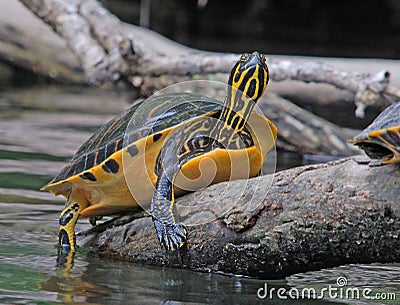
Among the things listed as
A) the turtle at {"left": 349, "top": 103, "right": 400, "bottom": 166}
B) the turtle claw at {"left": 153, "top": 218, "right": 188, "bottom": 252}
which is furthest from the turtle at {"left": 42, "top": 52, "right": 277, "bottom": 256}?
the turtle at {"left": 349, "top": 103, "right": 400, "bottom": 166}

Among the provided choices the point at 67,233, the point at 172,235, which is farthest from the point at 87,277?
the point at 67,233

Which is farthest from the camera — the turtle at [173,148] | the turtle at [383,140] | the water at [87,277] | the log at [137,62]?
the log at [137,62]

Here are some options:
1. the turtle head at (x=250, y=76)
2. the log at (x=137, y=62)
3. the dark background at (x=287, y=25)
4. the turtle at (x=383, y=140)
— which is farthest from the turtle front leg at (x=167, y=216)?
the dark background at (x=287, y=25)

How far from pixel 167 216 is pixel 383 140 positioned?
2.66ft

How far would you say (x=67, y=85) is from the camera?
34.8 ft

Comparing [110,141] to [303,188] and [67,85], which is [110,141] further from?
[67,85]

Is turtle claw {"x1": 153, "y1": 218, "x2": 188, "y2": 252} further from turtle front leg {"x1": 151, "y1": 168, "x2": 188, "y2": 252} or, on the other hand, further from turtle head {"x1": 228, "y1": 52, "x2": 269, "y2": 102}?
turtle head {"x1": 228, "y1": 52, "x2": 269, "y2": 102}

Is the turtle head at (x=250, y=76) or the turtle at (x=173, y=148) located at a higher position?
the turtle head at (x=250, y=76)

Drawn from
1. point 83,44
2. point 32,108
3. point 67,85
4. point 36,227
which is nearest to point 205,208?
point 36,227

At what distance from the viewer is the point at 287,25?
10.9 meters

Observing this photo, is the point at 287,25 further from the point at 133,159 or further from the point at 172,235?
the point at 172,235

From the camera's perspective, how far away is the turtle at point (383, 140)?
2.13 meters

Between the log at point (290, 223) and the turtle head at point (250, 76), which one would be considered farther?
the turtle head at point (250, 76)

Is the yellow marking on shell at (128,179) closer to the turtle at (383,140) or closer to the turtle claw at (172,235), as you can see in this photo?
the turtle claw at (172,235)
